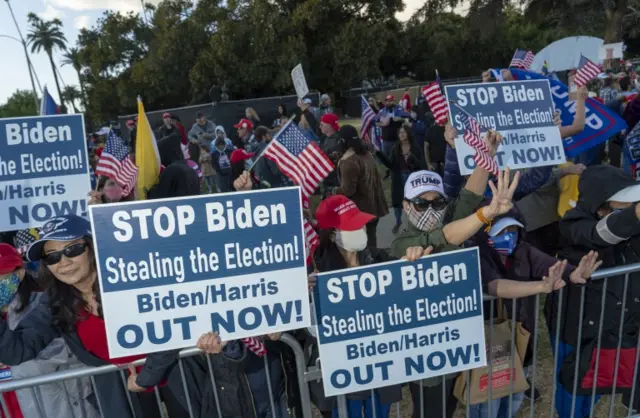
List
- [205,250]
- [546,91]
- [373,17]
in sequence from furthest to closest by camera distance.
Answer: [373,17], [546,91], [205,250]

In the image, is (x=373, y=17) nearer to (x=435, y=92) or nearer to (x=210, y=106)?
(x=210, y=106)

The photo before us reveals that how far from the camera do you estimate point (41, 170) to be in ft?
14.7

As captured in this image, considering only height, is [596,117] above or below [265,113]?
below

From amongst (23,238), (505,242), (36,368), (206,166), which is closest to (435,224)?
(505,242)

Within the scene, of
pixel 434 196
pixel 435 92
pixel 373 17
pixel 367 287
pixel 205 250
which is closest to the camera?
pixel 205 250

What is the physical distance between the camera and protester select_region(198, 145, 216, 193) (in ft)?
38.3

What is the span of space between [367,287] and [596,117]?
3888 mm

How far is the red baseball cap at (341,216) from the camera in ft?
11.0

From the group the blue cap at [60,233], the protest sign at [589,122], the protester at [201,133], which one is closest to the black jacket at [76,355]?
the blue cap at [60,233]

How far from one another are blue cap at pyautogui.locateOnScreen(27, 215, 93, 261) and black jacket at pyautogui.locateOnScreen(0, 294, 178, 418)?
31cm

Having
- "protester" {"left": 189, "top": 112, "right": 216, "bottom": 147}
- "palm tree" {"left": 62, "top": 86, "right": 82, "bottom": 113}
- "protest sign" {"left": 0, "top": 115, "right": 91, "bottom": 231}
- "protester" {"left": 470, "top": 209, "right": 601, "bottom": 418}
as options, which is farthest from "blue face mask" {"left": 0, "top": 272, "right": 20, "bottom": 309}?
"palm tree" {"left": 62, "top": 86, "right": 82, "bottom": 113}

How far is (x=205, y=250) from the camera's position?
8.05ft

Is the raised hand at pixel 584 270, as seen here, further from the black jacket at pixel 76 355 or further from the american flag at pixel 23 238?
the american flag at pixel 23 238

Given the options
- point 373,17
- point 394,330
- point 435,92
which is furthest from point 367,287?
point 373,17
